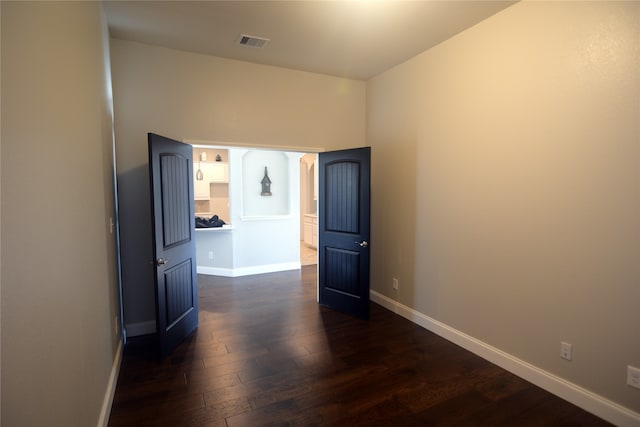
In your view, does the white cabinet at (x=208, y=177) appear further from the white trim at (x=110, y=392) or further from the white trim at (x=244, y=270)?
the white trim at (x=110, y=392)

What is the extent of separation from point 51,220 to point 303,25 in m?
2.55

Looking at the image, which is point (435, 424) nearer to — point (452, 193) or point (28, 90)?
point (452, 193)

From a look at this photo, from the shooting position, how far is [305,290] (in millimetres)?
4887

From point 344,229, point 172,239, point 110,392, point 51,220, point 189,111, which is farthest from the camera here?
point 344,229

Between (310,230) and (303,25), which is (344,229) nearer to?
(303,25)

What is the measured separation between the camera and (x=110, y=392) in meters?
2.26

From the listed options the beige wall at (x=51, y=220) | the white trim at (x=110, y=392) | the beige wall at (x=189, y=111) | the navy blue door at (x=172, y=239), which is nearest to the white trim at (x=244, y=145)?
the beige wall at (x=189, y=111)

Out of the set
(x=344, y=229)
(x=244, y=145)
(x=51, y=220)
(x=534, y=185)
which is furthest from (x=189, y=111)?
(x=534, y=185)

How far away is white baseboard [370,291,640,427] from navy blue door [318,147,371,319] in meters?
0.74

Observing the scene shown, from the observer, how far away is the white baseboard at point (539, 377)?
2088mm

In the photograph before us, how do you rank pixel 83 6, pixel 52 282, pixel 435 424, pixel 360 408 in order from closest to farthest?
1. pixel 52 282
2. pixel 83 6
3. pixel 435 424
4. pixel 360 408

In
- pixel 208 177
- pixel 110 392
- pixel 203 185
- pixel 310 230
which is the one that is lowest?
pixel 110 392

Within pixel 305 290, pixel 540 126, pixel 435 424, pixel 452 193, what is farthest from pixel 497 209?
pixel 305 290

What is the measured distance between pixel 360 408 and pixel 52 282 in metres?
1.98
